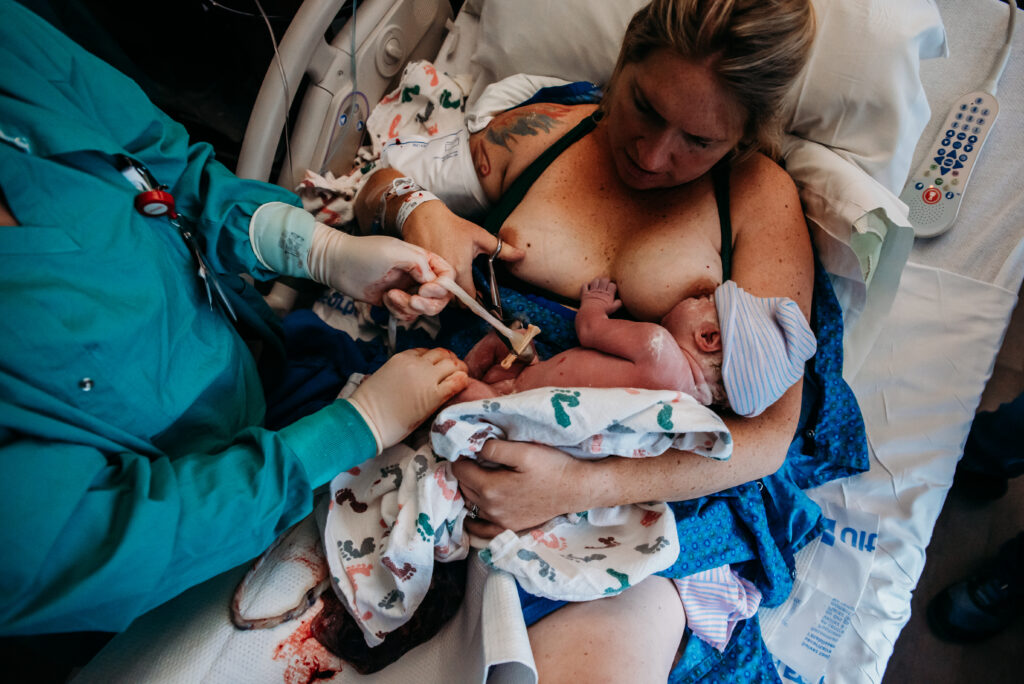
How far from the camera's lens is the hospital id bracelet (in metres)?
1.46

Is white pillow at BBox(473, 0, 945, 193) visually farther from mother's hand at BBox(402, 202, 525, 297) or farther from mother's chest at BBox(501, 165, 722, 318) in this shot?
mother's hand at BBox(402, 202, 525, 297)

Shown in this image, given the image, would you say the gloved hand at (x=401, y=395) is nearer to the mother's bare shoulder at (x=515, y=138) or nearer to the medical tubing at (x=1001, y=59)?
the mother's bare shoulder at (x=515, y=138)

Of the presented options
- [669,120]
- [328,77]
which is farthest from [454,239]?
[328,77]

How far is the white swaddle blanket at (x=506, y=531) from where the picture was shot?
1.04 meters

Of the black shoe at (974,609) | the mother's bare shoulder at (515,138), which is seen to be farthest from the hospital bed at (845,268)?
the black shoe at (974,609)

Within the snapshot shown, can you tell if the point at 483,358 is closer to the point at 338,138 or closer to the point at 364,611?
the point at 364,611

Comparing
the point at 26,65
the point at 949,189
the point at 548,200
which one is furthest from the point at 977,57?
the point at 26,65

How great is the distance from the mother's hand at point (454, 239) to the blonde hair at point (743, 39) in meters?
0.53

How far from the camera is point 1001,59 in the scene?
173 centimetres

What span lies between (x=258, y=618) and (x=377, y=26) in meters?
1.60

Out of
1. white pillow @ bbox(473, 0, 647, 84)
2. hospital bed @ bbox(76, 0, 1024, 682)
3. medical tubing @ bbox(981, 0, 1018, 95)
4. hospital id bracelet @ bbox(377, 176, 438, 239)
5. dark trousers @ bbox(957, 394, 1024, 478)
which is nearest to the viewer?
hospital bed @ bbox(76, 0, 1024, 682)

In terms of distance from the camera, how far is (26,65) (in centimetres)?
86

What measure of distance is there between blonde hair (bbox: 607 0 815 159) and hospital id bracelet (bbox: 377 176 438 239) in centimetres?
63

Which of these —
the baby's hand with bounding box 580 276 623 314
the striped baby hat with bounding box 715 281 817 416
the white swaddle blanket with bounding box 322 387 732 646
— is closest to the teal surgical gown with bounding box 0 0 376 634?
the white swaddle blanket with bounding box 322 387 732 646
